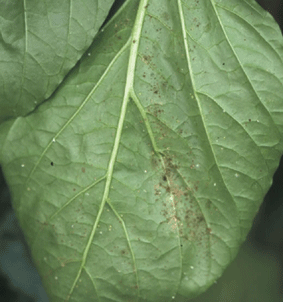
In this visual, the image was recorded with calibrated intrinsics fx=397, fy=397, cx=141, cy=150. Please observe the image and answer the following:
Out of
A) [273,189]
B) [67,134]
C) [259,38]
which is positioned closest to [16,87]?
[67,134]

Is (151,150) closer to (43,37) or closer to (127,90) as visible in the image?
(127,90)

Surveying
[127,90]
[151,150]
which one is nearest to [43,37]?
[127,90]

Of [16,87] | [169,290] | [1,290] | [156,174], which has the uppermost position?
[16,87]

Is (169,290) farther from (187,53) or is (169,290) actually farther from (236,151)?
(187,53)

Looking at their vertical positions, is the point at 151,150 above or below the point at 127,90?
below
